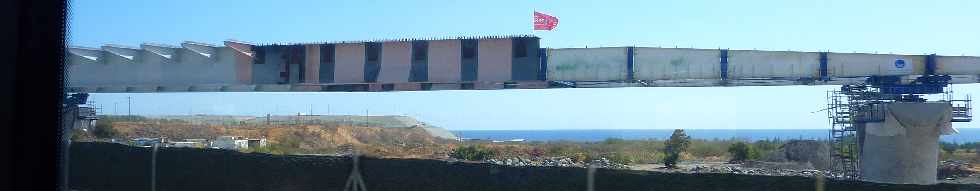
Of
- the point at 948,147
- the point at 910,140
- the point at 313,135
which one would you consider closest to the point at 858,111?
the point at 910,140

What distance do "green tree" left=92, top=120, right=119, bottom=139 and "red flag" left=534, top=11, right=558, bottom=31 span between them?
13.5 meters

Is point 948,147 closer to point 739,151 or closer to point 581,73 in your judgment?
point 739,151

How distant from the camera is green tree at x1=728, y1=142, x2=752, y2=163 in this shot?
38875mm

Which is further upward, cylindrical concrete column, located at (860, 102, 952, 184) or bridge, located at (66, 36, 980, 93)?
bridge, located at (66, 36, 980, 93)

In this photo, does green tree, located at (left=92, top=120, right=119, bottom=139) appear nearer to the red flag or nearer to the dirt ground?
the dirt ground

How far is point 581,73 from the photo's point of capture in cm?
2725

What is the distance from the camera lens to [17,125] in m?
5.24

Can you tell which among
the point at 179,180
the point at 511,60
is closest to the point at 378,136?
the point at 511,60

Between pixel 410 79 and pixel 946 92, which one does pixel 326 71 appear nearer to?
pixel 410 79

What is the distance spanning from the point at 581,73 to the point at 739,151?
1528 cm

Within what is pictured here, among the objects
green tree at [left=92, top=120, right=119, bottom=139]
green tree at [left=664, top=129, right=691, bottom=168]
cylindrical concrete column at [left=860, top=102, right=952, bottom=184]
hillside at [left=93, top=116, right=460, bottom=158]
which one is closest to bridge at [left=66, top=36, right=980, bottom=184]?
cylindrical concrete column at [left=860, top=102, right=952, bottom=184]

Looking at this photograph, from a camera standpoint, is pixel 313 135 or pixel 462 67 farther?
pixel 313 135

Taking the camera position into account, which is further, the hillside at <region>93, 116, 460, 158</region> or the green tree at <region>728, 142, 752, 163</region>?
the green tree at <region>728, 142, 752, 163</region>

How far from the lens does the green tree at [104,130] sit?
28.4 meters
